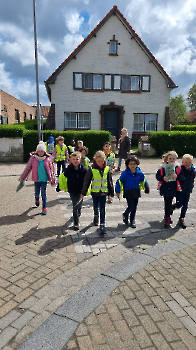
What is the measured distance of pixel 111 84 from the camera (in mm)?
19797

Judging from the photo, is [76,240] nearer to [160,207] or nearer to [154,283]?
[154,283]

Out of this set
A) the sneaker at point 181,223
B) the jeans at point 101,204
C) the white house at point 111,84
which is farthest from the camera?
the white house at point 111,84

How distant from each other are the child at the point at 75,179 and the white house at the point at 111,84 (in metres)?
15.7

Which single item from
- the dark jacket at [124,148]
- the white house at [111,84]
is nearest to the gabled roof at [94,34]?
the white house at [111,84]

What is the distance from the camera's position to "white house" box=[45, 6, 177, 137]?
1925cm

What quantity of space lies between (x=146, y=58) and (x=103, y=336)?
69.7ft

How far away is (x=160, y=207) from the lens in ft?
21.2

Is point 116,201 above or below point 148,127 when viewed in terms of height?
below

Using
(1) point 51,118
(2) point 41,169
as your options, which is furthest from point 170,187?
(1) point 51,118

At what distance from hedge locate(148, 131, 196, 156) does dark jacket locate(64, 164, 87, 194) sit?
11.3 m

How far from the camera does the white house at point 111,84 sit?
19250 mm

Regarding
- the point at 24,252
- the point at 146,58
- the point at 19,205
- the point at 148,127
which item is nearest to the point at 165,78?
the point at 146,58

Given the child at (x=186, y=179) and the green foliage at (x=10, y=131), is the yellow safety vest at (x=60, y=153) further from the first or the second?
the green foliage at (x=10, y=131)

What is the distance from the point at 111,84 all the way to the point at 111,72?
95cm
